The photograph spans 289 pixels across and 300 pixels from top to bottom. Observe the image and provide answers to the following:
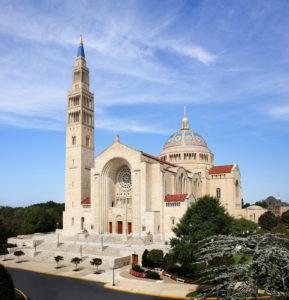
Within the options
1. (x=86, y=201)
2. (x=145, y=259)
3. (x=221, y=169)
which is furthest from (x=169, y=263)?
(x=221, y=169)

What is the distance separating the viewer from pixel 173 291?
29.0m

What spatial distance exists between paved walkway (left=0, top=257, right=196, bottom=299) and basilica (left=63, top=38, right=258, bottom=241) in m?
14.4

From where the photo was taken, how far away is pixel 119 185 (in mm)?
61906

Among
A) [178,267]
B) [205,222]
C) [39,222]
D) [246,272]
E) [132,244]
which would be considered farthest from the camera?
[39,222]

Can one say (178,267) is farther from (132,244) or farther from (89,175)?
(89,175)

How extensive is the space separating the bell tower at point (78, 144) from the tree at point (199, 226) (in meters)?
26.8

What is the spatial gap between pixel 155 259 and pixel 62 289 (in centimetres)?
1112

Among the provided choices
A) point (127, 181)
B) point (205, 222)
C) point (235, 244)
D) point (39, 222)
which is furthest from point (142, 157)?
point (235, 244)

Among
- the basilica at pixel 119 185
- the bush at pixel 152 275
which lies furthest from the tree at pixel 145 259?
the basilica at pixel 119 185

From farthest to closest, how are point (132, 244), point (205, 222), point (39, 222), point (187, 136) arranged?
point (187, 136) → point (39, 222) → point (132, 244) → point (205, 222)

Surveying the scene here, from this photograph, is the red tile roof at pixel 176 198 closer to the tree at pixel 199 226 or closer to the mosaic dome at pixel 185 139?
the tree at pixel 199 226

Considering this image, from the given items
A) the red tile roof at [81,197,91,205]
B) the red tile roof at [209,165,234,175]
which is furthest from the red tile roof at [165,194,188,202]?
the red tile roof at [209,165,234,175]

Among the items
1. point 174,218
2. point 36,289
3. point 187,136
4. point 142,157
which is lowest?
point 36,289

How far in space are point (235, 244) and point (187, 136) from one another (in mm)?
66467
